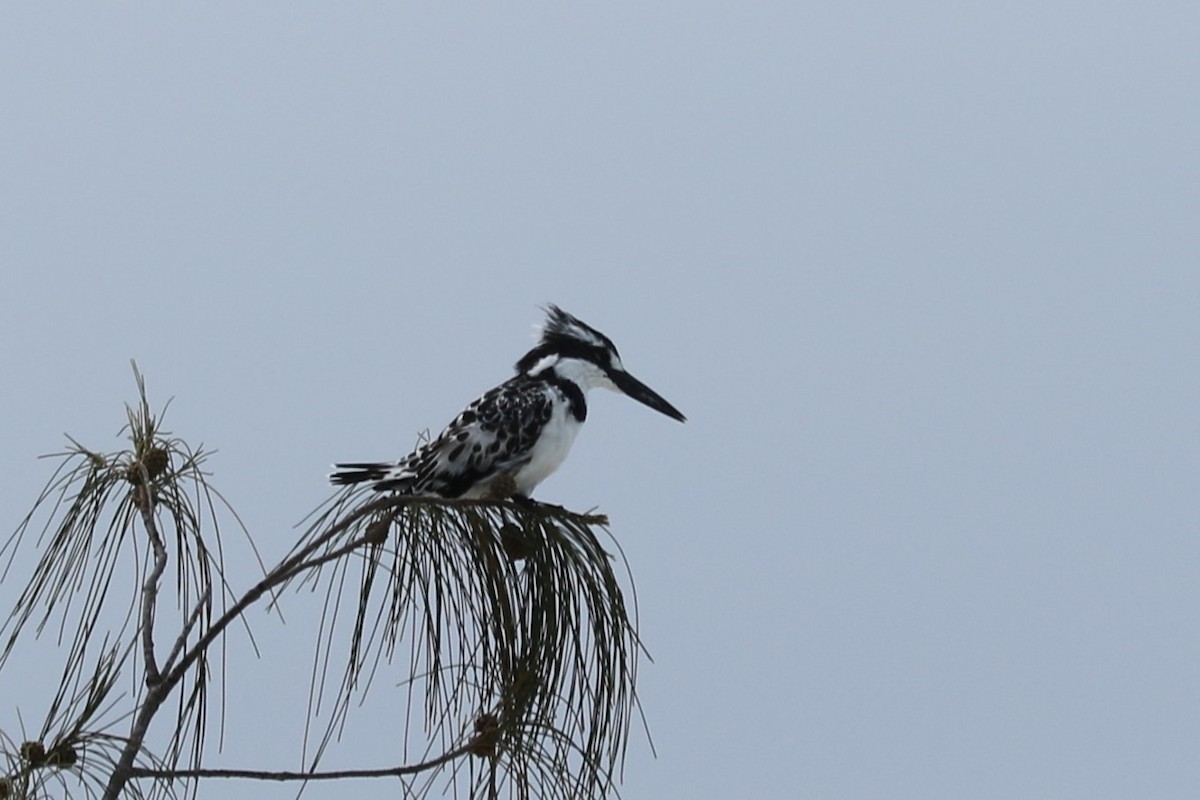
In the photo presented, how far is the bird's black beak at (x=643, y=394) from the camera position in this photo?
543 centimetres

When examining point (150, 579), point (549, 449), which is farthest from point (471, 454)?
point (150, 579)

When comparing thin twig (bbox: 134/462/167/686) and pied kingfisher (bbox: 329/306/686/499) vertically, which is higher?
pied kingfisher (bbox: 329/306/686/499)

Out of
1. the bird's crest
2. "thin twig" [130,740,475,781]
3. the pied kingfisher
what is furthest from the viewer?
the bird's crest

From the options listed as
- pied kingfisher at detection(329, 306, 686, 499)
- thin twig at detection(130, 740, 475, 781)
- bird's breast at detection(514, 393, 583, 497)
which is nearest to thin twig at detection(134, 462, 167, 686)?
thin twig at detection(130, 740, 475, 781)

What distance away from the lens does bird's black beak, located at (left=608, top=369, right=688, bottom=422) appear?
5430 millimetres

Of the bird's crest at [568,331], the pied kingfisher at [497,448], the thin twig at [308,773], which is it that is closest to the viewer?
the thin twig at [308,773]

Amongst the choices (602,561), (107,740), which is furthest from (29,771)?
(602,561)

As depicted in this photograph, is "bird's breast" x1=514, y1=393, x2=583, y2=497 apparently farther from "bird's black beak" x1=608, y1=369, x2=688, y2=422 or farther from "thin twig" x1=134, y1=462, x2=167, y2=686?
"thin twig" x1=134, y1=462, x2=167, y2=686

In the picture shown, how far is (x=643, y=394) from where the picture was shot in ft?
18.1

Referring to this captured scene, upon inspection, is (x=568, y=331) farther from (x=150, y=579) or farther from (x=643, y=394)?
(x=150, y=579)

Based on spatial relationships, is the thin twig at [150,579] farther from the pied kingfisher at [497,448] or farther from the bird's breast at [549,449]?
the bird's breast at [549,449]

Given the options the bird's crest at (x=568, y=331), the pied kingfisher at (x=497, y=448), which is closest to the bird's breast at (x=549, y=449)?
the pied kingfisher at (x=497, y=448)

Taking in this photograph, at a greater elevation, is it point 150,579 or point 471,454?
point 471,454

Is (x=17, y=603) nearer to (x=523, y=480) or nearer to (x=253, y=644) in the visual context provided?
(x=253, y=644)
